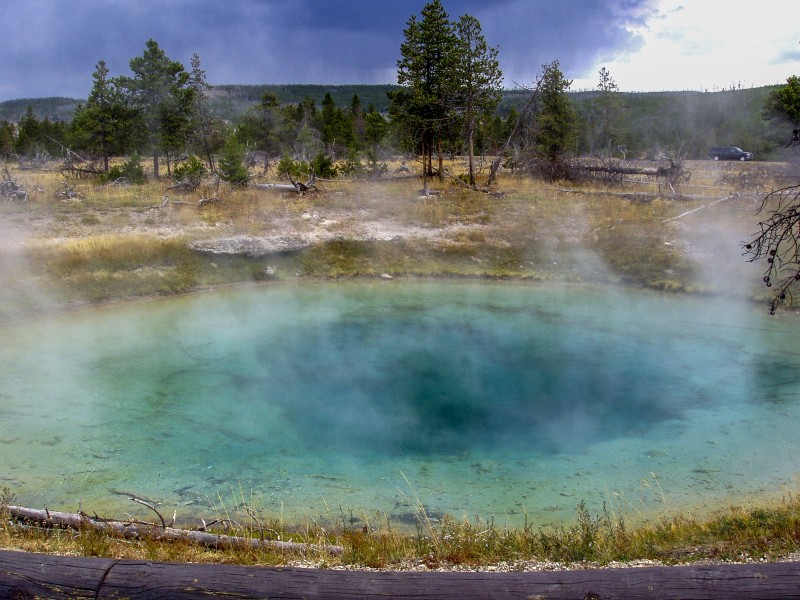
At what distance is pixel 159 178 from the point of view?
2567cm

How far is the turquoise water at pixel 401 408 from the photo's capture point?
20.3 feet

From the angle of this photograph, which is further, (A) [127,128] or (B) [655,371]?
(A) [127,128]

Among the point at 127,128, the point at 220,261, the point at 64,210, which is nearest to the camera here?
the point at 220,261

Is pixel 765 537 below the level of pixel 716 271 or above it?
below

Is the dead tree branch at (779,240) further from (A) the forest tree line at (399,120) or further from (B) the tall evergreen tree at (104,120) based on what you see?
(B) the tall evergreen tree at (104,120)

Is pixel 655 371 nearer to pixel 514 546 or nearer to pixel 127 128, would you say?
pixel 514 546

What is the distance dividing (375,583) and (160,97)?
2869 centimetres

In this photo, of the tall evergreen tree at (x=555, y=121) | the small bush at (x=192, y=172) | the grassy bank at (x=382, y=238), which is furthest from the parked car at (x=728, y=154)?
the small bush at (x=192, y=172)

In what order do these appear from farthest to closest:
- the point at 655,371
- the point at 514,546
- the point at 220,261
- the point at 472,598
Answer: the point at 220,261, the point at 655,371, the point at 514,546, the point at 472,598

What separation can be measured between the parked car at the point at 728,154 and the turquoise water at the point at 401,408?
116 feet

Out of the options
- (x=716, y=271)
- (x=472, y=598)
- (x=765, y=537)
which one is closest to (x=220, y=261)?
(x=716, y=271)

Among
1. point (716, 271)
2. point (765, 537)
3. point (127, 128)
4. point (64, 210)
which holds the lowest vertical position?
point (765, 537)

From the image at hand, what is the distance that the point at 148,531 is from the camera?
4.96 meters

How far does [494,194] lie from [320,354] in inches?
518
